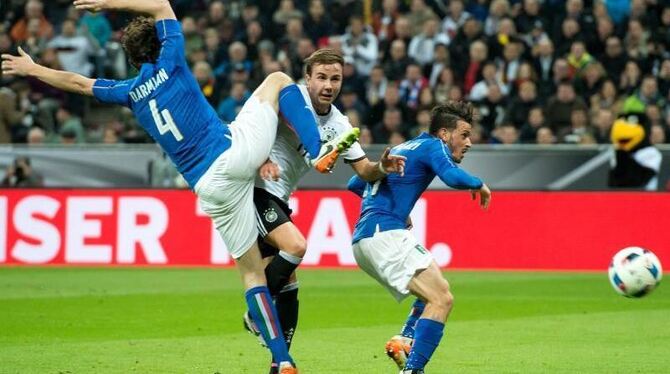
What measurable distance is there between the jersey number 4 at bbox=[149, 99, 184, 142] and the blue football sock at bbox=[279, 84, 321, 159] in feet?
2.36

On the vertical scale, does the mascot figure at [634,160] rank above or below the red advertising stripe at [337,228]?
above

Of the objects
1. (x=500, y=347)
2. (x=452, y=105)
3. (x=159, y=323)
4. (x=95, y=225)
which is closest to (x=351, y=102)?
(x=95, y=225)

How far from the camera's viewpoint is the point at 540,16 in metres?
21.5

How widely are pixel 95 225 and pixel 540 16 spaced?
8.38 meters

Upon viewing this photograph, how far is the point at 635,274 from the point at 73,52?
14491 millimetres

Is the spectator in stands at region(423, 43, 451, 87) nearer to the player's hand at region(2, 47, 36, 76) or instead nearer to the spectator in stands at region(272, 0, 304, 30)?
the spectator in stands at region(272, 0, 304, 30)

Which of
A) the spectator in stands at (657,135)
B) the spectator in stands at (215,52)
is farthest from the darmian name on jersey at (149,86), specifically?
the spectator in stands at (215,52)

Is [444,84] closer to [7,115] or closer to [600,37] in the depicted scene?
[600,37]

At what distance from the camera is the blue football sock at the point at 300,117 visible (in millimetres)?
8156

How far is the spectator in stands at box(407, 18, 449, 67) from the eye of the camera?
Answer: 21.4 m

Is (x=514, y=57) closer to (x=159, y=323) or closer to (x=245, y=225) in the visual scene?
(x=159, y=323)

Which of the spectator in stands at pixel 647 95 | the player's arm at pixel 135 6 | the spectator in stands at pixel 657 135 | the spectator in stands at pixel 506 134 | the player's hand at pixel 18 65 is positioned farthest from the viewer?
the spectator in stands at pixel 647 95

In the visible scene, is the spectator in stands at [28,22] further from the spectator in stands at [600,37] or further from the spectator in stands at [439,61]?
the spectator in stands at [600,37]

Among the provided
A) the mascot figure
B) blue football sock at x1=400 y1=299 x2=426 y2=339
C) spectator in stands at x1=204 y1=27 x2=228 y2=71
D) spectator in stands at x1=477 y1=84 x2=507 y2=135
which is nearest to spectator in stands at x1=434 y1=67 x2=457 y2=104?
spectator in stands at x1=477 y1=84 x2=507 y2=135
